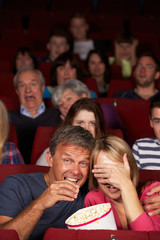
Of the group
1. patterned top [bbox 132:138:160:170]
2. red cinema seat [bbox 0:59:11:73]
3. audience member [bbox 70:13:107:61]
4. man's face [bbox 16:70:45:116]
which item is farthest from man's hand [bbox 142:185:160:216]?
audience member [bbox 70:13:107:61]

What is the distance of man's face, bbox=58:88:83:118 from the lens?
68.7 inches

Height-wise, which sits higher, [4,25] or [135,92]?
[4,25]

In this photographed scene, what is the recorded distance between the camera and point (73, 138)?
3.17 feet

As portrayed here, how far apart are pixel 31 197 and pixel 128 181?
0.78ft

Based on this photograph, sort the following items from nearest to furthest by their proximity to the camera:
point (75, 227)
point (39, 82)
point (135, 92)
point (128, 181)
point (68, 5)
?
1. point (75, 227)
2. point (128, 181)
3. point (39, 82)
4. point (135, 92)
5. point (68, 5)

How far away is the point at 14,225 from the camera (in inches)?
33.6

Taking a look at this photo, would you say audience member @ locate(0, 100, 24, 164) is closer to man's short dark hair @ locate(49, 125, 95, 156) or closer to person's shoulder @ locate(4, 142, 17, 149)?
person's shoulder @ locate(4, 142, 17, 149)

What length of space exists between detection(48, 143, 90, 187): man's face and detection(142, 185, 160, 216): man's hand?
0.48ft

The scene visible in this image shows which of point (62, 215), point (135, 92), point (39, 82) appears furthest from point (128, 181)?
point (135, 92)

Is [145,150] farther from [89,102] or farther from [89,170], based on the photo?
[89,170]

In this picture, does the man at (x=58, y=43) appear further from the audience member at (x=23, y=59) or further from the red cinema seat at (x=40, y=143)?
the red cinema seat at (x=40, y=143)

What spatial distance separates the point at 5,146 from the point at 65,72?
87 centimetres

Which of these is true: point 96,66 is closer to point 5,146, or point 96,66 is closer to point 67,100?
point 67,100

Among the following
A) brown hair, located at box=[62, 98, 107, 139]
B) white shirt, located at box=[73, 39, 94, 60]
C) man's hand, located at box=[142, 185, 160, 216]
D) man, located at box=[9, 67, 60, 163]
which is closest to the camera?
man's hand, located at box=[142, 185, 160, 216]
